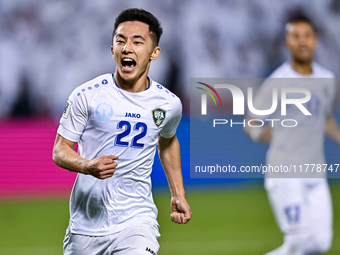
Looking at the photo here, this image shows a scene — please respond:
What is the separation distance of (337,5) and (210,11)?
2.61m

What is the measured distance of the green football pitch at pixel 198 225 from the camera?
6.08m

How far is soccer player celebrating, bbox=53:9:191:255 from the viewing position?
2.92 metres

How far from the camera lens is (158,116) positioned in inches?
125

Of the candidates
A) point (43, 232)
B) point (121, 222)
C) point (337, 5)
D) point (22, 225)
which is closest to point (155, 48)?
point (121, 222)

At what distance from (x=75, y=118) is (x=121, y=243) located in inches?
30.8

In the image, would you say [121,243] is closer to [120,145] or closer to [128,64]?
[120,145]

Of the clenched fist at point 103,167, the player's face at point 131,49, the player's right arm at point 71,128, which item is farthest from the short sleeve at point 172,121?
the clenched fist at point 103,167

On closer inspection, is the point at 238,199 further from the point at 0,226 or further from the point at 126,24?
the point at 126,24

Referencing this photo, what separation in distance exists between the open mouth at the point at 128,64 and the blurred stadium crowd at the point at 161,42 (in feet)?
19.3

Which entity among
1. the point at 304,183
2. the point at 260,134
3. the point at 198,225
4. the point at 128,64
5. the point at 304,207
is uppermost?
the point at 128,64

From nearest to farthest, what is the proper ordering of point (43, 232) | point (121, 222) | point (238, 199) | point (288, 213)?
point (121, 222), point (288, 213), point (43, 232), point (238, 199)

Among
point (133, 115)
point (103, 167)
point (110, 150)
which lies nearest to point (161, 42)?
point (133, 115)

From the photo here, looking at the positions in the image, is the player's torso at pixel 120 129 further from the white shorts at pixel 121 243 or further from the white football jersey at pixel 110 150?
the white shorts at pixel 121 243

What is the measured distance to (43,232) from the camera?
6910 millimetres
